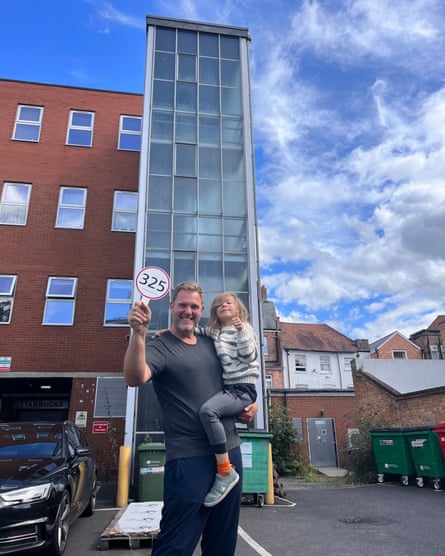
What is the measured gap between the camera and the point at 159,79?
1498 centimetres

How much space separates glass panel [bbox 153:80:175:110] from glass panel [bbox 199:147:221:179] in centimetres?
206

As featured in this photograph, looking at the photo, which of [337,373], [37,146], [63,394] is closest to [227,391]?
[63,394]

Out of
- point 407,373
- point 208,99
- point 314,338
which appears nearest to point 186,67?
point 208,99

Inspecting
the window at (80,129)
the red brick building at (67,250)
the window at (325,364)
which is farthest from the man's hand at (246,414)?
the window at (325,364)

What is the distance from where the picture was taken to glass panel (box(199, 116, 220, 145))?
14641 mm

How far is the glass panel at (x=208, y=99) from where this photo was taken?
49.4ft

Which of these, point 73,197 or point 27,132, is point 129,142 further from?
point 27,132

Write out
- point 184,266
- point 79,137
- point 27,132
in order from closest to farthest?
point 184,266 < point 27,132 < point 79,137

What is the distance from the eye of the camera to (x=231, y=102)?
15266 millimetres

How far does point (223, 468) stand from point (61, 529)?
152 inches

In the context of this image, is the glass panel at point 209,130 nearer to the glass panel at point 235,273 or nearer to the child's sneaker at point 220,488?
the glass panel at point 235,273

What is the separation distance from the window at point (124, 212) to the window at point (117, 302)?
2.12 meters

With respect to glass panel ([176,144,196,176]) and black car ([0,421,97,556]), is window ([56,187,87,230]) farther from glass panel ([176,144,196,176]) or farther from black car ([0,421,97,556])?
black car ([0,421,97,556])

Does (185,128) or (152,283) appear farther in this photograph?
(185,128)
